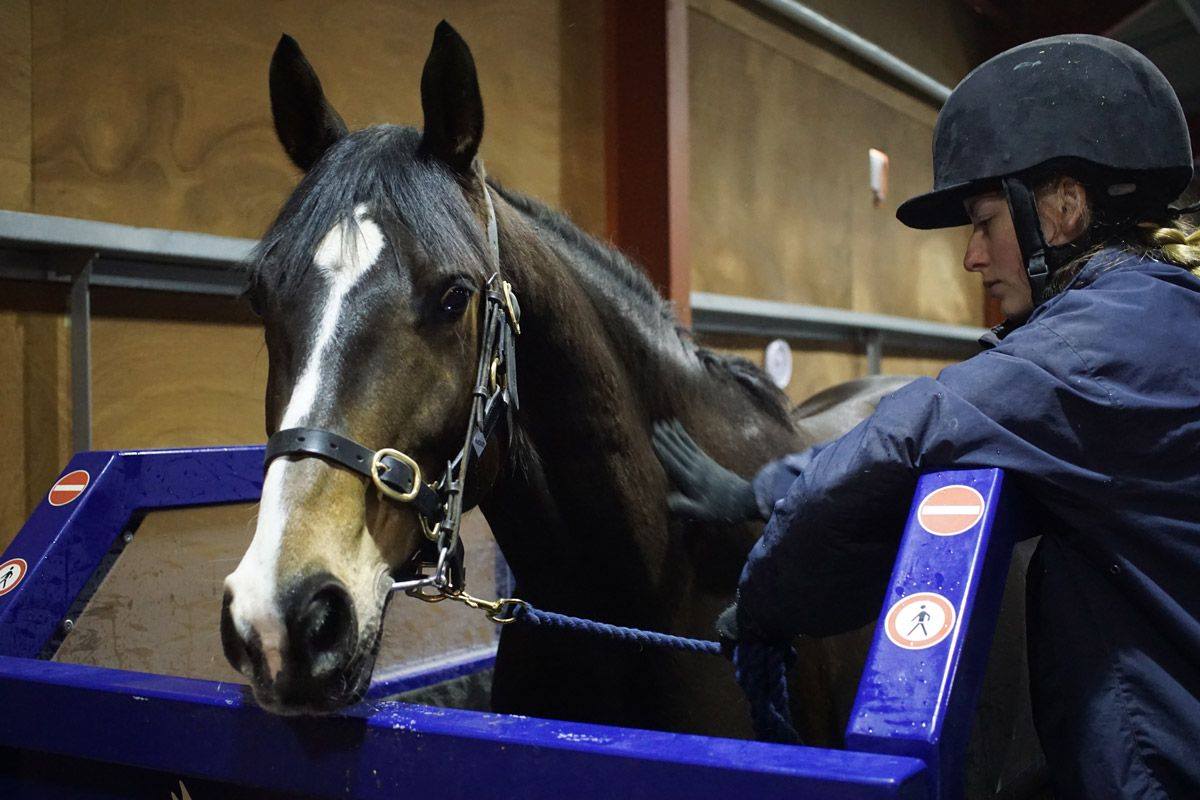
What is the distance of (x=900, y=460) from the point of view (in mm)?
860

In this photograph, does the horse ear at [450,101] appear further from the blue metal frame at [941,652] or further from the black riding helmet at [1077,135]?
the blue metal frame at [941,652]

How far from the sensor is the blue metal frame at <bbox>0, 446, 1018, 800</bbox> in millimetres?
640

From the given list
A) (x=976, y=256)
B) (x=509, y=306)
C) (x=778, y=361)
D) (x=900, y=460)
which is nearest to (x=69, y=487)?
(x=509, y=306)

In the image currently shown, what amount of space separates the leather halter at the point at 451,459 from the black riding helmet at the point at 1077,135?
602 millimetres

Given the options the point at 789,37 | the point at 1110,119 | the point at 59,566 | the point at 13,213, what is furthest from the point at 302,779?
the point at 789,37

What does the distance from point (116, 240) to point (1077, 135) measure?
6.61 feet

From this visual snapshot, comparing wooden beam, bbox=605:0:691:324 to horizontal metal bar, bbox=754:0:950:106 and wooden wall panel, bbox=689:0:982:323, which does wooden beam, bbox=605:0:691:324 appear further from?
horizontal metal bar, bbox=754:0:950:106

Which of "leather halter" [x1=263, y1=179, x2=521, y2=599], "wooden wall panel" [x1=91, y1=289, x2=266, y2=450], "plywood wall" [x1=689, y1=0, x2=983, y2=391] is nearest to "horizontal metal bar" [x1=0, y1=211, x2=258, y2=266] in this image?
"wooden wall panel" [x1=91, y1=289, x2=266, y2=450]

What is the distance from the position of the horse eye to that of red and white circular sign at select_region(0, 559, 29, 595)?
2.54 feet

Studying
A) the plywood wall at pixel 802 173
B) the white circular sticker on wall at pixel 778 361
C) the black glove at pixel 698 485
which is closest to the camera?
the black glove at pixel 698 485

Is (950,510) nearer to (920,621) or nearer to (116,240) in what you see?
(920,621)

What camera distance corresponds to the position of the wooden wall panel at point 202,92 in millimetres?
2168

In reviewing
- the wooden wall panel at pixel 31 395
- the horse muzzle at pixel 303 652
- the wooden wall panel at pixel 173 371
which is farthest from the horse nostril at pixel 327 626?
the wooden wall panel at pixel 31 395

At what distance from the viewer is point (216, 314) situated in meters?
2.46
